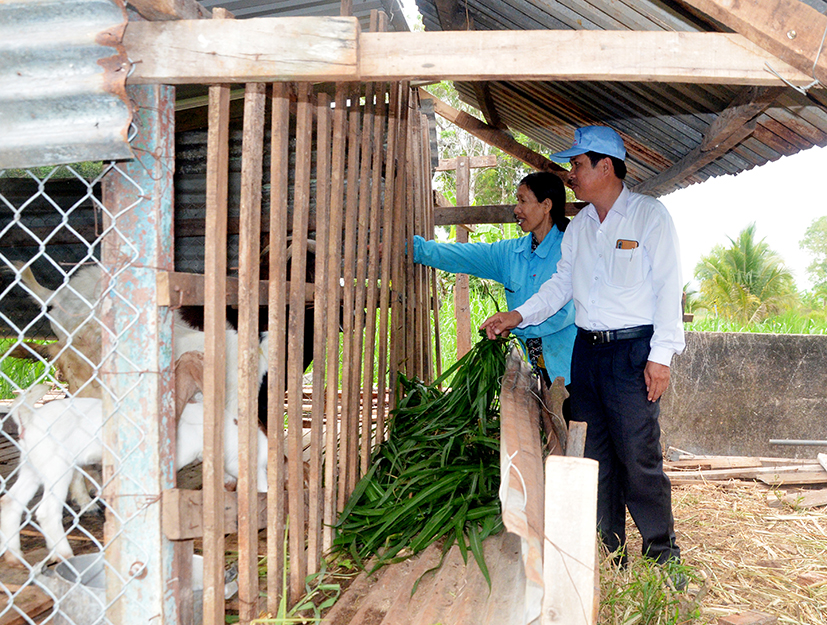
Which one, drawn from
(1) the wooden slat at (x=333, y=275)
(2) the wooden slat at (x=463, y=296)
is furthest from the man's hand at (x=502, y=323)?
(2) the wooden slat at (x=463, y=296)

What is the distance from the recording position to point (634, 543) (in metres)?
3.82

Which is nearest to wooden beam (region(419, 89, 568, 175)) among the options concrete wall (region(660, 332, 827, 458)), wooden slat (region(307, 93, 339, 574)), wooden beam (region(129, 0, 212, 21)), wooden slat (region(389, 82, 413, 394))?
wooden slat (region(389, 82, 413, 394))

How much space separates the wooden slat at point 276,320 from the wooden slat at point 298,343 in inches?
2.9

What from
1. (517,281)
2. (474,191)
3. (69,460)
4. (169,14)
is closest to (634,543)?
(517,281)

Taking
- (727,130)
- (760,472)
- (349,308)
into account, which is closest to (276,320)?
(349,308)

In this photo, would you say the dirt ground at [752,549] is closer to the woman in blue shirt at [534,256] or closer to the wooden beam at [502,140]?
the woman in blue shirt at [534,256]

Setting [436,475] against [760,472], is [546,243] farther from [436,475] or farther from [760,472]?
[760,472]

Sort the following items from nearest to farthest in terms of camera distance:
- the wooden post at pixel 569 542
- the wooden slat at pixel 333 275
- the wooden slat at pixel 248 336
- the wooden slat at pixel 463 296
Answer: the wooden post at pixel 569 542
the wooden slat at pixel 248 336
the wooden slat at pixel 333 275
the wooden slat at pixel 463 296

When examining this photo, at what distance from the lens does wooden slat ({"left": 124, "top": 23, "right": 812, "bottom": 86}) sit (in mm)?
1593

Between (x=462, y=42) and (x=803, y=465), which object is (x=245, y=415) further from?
(x=803, y=465)

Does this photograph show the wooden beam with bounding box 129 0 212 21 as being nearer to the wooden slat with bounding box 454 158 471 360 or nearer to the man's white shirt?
the man's white shirt

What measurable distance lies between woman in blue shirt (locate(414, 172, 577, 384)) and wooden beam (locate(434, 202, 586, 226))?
86cm

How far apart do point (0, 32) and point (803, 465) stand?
21.2 ft

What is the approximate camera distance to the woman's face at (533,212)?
14.0 feet
